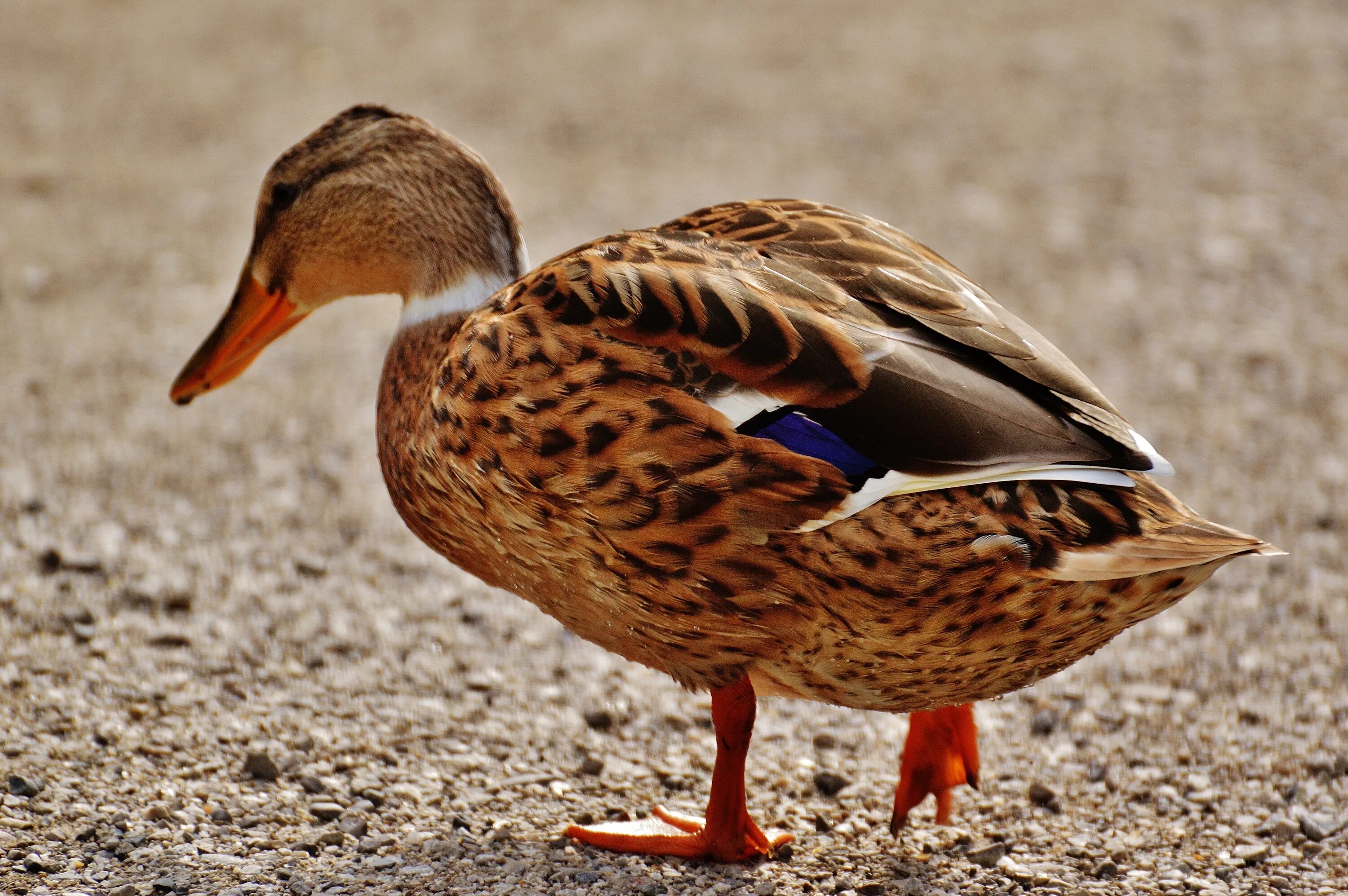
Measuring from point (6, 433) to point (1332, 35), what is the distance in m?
9.48

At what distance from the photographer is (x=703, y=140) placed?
8742mm

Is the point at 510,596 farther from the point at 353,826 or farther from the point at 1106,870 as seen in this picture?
the point at 1106,870

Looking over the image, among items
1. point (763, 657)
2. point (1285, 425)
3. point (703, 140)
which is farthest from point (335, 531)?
point (703, 140)

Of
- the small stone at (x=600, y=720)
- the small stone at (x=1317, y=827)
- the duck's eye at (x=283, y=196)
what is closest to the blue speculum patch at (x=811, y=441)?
the small stone at (x=600, y=720)

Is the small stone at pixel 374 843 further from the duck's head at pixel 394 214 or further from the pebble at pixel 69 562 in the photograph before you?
the pebble at pixel 69 562

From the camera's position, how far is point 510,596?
15.5 ft

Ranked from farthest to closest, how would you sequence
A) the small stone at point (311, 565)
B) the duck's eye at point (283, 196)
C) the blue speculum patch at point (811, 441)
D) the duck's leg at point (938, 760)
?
the small stone at point (311, 565), the duck's eye at point (283, 196), the duck's leg at point (938, 760), the blue speculum patch at point (811, 441)

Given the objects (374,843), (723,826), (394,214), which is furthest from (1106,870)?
(394,214)

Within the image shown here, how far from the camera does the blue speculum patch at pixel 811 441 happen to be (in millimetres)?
2752

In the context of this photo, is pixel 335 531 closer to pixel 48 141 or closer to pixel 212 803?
pixel 212 803

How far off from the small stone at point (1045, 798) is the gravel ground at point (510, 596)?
0.04 ft

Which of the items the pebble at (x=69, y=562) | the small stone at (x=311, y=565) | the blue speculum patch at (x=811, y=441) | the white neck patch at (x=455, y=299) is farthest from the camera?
the small stone at (x=311, y=565)

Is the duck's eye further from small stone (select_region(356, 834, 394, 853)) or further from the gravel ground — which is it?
small stone (select_region(356, 834, 394, 853))

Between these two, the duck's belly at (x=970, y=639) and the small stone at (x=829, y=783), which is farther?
the small stone at (x=829, y=783)
